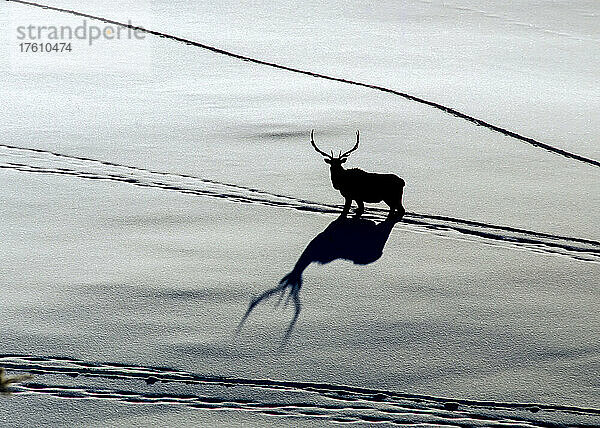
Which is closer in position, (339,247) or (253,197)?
(339,247)

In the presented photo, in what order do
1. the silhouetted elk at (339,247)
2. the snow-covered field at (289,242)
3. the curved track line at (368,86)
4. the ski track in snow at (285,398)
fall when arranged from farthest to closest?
1. the curved track line at (368,86)
2. the silhouetted elk at (339,247)
3. the snow-covered field at (289,242)
4. the ski track in snow at (285,398)

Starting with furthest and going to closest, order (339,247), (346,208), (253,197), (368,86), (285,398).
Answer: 1. (368,86)
2. (253,197)
3. (346,208)
4. (339,247)
5. (285,398)

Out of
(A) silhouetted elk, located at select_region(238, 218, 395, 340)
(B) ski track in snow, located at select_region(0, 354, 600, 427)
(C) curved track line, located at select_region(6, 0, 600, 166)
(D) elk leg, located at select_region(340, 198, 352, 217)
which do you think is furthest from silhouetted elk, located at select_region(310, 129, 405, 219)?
(C) curved track line, located at select_region(6, 0, 600, 166)

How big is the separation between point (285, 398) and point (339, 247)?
135cm

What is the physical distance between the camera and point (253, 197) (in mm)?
4832

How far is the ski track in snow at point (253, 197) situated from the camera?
4.30m

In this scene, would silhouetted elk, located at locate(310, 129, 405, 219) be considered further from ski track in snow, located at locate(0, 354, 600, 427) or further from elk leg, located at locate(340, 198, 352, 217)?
ski track in snow, located at locate(0, 354, 600, 427)

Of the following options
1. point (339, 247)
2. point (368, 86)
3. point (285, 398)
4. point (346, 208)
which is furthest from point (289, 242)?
point (368, 86)

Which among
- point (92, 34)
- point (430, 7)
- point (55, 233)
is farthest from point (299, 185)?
point (430, 7)

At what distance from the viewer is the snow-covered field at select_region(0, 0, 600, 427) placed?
2996 mm

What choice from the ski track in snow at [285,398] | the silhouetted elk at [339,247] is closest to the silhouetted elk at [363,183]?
the silhouetted elk at [339,247]

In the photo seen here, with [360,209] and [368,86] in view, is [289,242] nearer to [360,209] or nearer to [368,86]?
[360,209]

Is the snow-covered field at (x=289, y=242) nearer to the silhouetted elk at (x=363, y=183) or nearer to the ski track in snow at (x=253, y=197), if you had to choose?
the ski track in snow at (x=253, y=197)

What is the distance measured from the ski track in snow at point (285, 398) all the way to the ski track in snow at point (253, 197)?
1.48 m
